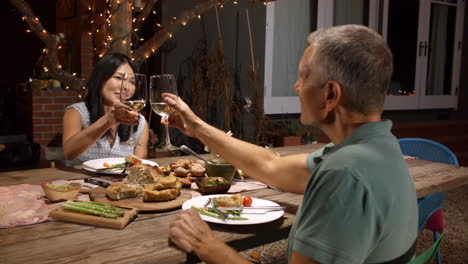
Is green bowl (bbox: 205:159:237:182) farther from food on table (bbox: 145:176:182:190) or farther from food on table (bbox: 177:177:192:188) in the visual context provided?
food on table (bbox: 145:176:182:190)

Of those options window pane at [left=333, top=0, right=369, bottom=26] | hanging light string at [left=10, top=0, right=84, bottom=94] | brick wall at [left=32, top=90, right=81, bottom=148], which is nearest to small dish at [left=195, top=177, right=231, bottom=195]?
hanging light string at [left=10, top=0, right=84, bottom=94]

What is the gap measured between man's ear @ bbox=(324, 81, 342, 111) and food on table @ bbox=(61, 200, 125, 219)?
0.73 meters

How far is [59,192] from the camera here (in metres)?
1.55

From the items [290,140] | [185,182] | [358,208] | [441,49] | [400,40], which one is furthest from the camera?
[441,49]

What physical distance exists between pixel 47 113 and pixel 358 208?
5.25 metres

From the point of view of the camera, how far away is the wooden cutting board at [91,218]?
4.39ft

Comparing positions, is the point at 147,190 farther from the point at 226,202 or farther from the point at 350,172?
the point at 350,172

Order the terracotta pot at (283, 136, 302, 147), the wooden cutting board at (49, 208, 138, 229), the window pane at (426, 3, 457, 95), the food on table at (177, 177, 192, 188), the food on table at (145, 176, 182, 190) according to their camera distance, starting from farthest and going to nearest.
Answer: the window pane at (426, 3, 457, 95), the terracotta pot at (283, 136, 302, 147), the food on table at (177, 177, 192, 188), the food on table at (145, 176, 182, 190), the wooden cutting board at (49, 208, 138, 229)

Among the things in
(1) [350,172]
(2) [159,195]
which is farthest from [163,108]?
(1) [350,172]

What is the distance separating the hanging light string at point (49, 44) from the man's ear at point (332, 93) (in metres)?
3.75

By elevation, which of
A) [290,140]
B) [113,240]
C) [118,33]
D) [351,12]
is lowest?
[290,140]

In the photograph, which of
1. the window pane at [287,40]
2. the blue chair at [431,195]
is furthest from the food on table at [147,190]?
the window pane at [287,40]

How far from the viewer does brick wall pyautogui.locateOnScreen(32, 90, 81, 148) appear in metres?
5.41

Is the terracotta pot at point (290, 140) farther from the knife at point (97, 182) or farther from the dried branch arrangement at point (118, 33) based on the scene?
the knife at point (97, 182)
